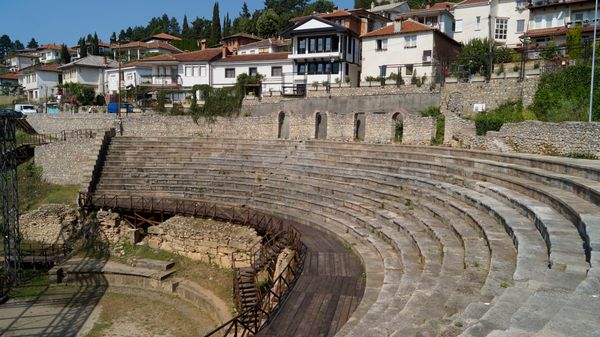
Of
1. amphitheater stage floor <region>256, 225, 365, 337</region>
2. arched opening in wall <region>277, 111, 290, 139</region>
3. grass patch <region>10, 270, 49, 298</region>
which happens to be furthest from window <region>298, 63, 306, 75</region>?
amphitheater stage floor <region>256, 225, 365, 337</region>

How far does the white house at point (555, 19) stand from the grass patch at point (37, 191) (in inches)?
1267

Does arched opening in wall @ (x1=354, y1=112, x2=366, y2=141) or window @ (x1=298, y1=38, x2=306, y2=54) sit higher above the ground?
window @ (x1=298, y1=38, x2=306, y2=54)

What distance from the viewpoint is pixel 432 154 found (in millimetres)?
18938

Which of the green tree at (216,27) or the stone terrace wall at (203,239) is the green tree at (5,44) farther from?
the stone terrace wall at (203,239)

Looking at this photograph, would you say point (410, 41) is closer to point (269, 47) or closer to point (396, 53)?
point (396, 53)

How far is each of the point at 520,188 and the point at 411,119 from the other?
1036 centimetres

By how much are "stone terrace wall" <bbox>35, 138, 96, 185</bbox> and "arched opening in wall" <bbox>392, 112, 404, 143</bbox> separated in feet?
58.8

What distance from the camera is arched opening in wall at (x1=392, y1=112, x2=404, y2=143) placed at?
23531mm

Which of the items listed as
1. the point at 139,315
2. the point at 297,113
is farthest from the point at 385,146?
the point at 139,315

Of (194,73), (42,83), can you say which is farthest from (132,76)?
(42,83)

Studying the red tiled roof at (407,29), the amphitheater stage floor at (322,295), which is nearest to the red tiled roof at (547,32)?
the red tiled roof at (407,29)

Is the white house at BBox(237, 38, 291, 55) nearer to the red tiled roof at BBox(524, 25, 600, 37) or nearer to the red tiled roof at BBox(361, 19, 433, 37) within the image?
the red tiled roof at BBox(361, 19, 433, 37)

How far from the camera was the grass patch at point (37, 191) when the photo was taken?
26.0 meters

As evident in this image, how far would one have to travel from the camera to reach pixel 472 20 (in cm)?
4238
